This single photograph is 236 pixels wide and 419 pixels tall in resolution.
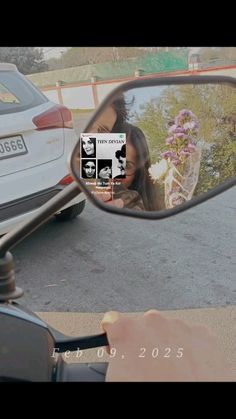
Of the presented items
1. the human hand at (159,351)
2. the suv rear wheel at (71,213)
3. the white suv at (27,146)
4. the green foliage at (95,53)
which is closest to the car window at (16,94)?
the white suv at (27,146)

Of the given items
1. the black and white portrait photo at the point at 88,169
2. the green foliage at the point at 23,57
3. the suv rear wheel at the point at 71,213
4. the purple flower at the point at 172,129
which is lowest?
the suv rear wheel at the point at 71,213

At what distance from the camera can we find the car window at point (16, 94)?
8.98ft

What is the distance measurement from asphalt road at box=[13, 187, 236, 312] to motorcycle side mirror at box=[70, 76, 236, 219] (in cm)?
159

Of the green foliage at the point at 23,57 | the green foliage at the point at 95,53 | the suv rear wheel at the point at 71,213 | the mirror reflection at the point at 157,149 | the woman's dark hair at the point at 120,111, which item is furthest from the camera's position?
the green foliage at the point at 95,53

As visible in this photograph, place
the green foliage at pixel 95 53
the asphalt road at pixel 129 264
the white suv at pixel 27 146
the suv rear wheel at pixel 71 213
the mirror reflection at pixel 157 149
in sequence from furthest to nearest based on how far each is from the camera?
the green foliage at pixel 95 53 < the suv rear wheel at pixel 71 213 < the white suv at pixel 27 146 < the asphalt road at pixel 129 264 < the mirror reflection at pixel 157 149

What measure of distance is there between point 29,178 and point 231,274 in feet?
5.17

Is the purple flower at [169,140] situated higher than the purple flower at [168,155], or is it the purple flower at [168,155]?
the purple flower at [169,140]

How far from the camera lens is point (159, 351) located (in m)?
0.95

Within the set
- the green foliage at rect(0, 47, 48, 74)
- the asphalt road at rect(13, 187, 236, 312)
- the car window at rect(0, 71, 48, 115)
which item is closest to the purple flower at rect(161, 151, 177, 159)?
the asphalt road at rect(13, 187, 236, 312)

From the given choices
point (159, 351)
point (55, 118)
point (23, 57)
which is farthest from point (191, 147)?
point (23, 57)

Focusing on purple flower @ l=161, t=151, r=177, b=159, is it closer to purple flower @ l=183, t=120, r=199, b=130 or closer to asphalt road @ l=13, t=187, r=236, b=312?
purple flower @ l=183, t=120, r=199, b=130

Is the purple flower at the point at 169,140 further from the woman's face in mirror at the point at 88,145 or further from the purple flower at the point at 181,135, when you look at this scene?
the woman's face in mirror at the point at 88,145

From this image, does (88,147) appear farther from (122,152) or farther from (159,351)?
(159,351)
